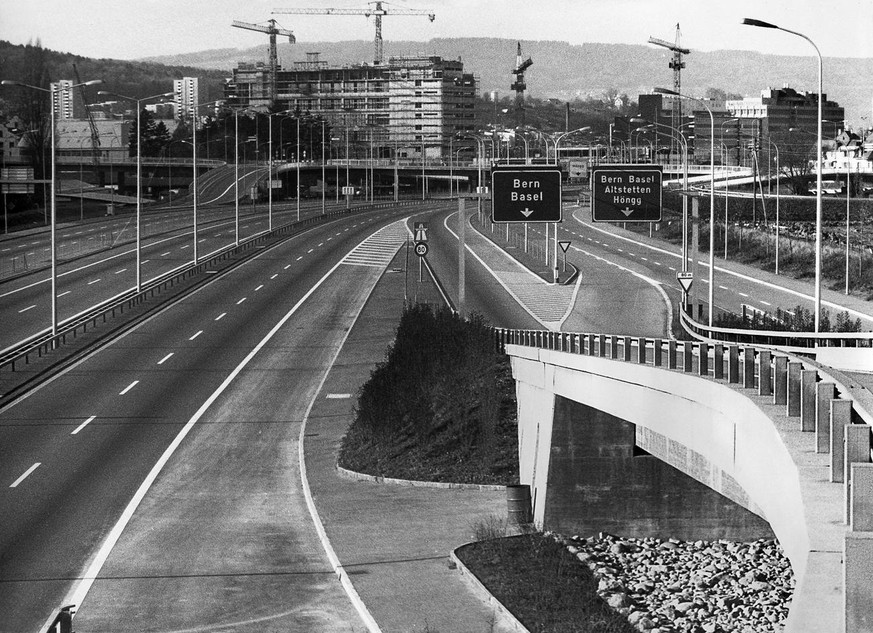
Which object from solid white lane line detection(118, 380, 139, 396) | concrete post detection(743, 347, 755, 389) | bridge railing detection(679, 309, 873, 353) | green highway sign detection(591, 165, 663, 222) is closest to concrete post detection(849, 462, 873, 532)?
concrete post detection(743, 347, 755, 389)

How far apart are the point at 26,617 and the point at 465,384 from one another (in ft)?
80.6

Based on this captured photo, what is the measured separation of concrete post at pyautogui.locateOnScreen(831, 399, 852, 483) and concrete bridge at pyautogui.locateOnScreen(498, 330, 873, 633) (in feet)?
0.06

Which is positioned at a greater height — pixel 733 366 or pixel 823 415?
pixel 823 415

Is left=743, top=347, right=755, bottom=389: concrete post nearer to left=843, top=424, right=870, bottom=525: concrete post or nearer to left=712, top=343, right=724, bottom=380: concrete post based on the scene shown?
left=712, top=343, right=724, bottom=380: concrete post

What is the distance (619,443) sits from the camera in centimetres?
3612

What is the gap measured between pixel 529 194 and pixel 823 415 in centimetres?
3703

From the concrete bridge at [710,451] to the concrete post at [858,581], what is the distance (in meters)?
0.01

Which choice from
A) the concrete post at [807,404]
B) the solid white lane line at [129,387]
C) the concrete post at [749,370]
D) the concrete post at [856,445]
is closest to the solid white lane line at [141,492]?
the solid white lane line at [129,387]

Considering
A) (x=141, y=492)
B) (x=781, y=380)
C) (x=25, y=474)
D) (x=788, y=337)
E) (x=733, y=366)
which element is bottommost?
(x=141, y=492)

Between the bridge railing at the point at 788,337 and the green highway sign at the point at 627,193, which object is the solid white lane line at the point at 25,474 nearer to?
the bridge railing at the point at 788,337

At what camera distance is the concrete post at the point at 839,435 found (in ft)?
51.8

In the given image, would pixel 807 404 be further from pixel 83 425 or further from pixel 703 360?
pixel 83 425

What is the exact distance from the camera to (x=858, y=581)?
1284 centimetres

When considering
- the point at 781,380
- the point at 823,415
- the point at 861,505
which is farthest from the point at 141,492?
the point at 861,505
